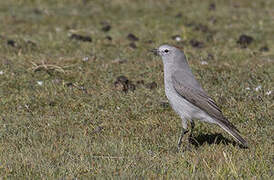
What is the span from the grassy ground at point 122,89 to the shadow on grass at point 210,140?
18 mm

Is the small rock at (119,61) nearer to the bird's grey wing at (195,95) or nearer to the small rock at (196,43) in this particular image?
the small rock at (196,43)

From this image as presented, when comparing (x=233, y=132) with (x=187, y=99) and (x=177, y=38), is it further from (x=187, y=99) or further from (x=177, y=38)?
(x=177, y=38)

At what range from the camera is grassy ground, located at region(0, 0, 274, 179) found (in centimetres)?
714

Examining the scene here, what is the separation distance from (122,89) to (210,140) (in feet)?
9.51

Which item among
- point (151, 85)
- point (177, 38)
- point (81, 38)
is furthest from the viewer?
point (177, 38)

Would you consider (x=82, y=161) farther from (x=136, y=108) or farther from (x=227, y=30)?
(x=227, y=30)

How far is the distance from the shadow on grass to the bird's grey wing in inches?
22.5

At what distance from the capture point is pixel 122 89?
10812 millimetres

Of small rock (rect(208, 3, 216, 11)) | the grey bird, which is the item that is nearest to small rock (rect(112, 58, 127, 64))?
the grey bird

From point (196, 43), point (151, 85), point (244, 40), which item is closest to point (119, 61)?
point (151, 85)

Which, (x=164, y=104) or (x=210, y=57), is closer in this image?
(x=164, y=104)

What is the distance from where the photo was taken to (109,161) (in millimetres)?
7156

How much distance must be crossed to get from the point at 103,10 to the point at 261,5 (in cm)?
620

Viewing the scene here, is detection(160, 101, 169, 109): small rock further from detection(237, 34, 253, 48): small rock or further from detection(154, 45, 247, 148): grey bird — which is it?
detection(237, 34, 253, 48): small rock
